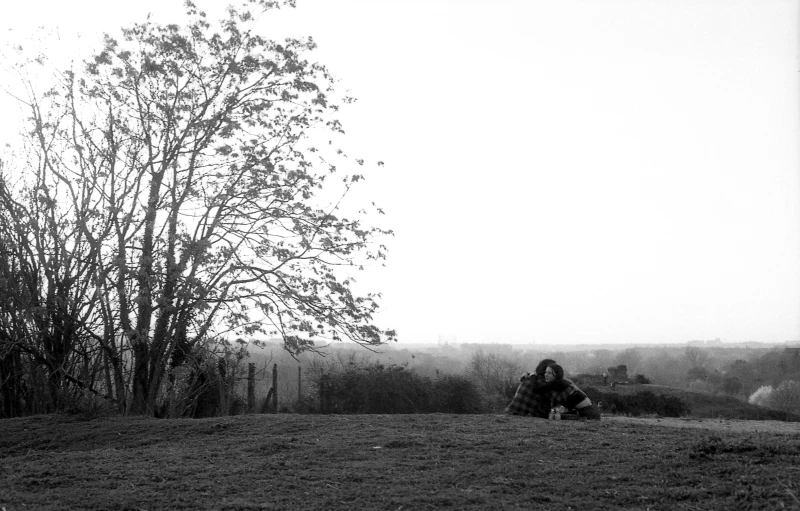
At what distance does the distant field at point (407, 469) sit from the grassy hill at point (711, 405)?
623 inches

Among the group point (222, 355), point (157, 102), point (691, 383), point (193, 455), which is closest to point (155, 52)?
→ point (157, 102)

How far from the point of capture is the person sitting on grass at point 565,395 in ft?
33.6

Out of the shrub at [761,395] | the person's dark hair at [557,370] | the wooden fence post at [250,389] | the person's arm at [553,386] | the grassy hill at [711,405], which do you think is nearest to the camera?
the person's dark hair at [557,370]

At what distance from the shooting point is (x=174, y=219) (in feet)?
39.4

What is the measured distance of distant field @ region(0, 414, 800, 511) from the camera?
16.9 ft

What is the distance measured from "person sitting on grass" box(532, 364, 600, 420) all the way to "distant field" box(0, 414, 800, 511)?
1.48 meters

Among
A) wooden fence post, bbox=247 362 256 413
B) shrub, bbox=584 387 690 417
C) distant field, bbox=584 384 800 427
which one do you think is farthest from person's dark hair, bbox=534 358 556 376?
distant field, bbox=584 384 800 427

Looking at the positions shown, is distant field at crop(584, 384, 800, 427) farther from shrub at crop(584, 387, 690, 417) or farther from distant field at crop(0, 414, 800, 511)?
distant field at crop(0, 414, 800, 511)

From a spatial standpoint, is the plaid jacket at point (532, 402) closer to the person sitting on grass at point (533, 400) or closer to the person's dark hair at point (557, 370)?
the person sitting on grass at point (533, 400)

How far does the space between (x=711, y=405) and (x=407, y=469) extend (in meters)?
22.1

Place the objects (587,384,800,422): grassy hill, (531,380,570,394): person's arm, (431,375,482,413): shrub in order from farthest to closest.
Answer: (587,384,800,422): grassy hill < (431,375,482,413): shrub < (531,380,570,394): person's arm

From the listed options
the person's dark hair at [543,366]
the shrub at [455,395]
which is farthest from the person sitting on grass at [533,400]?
the shrub at [455,395]

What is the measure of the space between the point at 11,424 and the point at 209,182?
192 inches

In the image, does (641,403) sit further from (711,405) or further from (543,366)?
(543,366)
